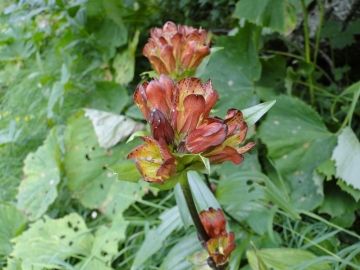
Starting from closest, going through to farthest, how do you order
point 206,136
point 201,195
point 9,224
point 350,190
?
1. point 206,136
2. point 201,195
3. point 350,190
4. point 9,224

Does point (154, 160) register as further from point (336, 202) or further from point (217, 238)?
point (336, 202)

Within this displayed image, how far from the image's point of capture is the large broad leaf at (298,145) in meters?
1.29

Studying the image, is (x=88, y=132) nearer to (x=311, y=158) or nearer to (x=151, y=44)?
(x=151, y=44)

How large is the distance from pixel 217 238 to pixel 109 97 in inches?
47.8

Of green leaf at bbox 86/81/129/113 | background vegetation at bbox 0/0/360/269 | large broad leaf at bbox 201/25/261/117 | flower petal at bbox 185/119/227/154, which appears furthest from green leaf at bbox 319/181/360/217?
green leaf at bbox 86/81/129/113

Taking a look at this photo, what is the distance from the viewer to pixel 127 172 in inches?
25.9

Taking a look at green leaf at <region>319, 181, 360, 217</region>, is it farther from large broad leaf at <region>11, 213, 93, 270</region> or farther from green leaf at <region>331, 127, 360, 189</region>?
large broad leaf at <region>11, 213, 93, 270</region>

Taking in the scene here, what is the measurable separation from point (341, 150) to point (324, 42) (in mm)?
745

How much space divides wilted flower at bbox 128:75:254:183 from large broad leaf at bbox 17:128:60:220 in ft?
3.18

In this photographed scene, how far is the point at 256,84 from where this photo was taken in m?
1.64

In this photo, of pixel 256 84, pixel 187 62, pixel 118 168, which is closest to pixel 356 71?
pixel 256 84

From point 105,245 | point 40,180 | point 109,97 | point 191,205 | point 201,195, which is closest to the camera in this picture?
point 191,205

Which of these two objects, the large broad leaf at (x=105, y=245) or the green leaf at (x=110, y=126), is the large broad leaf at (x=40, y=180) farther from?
the large broad leaf at (x=105, y=245)

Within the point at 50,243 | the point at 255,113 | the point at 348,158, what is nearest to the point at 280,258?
the point at 348,158
